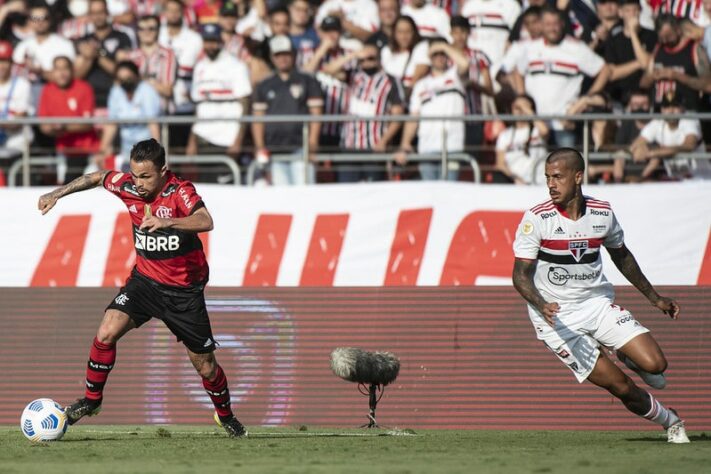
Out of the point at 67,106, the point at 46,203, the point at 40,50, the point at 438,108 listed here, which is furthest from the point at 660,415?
the point at 40,50

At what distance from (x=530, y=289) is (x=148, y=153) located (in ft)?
10.6

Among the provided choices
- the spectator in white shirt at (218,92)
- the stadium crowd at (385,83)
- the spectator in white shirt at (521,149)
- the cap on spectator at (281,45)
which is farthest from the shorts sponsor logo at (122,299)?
the cap on spectator at (281,45)

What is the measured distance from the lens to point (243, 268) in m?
13.7

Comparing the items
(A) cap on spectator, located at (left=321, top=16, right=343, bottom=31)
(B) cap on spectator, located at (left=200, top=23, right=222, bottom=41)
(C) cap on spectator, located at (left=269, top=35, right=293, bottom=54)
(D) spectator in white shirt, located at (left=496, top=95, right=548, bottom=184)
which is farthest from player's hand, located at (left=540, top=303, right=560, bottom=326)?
(B) cap on spectator, located at (left=200, top=23, right=222, bottom=41)

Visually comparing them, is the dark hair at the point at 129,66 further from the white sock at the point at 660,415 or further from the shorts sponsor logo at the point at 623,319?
the white sock at the point at 660,415

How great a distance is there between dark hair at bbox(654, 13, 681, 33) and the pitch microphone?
6063mm

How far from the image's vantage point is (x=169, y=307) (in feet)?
34.6

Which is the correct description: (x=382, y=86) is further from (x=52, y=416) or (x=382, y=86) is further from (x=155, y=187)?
(x=52, y=416)

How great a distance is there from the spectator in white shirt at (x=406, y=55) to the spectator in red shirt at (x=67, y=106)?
3.84m

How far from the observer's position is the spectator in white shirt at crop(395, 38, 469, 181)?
14.7 m

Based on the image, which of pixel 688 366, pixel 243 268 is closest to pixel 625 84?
pixel 688 366

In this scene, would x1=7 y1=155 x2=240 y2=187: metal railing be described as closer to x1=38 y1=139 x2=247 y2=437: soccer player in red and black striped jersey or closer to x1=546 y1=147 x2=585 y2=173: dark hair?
x1=38 y1=139 x2=247 y2=437: soccer player in red and black striped jersey

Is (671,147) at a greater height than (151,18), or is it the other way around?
(151,18)

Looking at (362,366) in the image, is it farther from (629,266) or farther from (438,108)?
(438,108)
